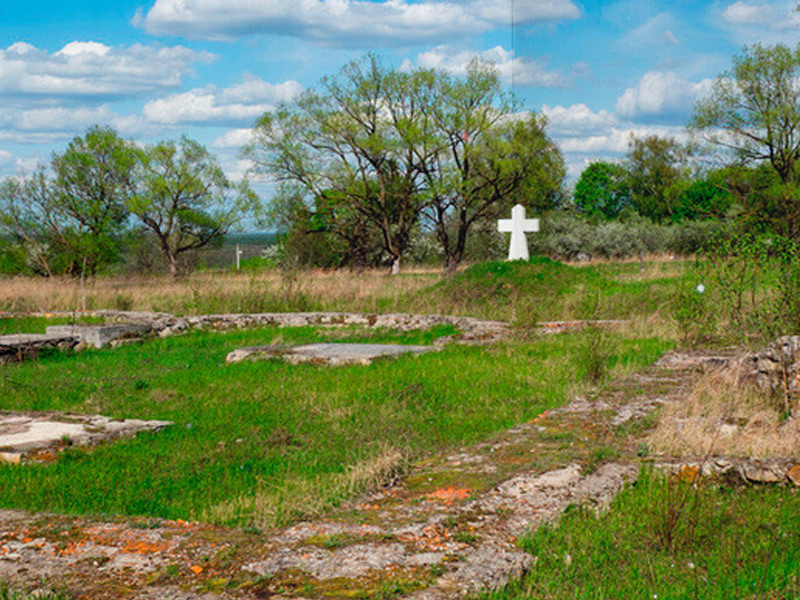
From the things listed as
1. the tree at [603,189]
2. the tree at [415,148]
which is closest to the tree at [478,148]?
the tree at [415,148]

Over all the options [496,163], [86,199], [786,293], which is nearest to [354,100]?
[496,163]

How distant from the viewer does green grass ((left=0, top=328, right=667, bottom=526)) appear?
5.52 metres

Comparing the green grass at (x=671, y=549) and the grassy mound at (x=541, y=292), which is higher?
the grassy mound at (x=541, y=292)

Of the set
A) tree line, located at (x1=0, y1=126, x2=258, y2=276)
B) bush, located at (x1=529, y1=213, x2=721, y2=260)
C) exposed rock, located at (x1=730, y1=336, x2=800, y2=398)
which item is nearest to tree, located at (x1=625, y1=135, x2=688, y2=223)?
bush, located at (x1=529, y1=213, x2=721, y2=260)

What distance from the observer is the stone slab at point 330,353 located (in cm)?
1135

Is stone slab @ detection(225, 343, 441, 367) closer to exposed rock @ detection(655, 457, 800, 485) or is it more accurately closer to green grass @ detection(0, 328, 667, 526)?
green grass @ detection(0, 328, 667, 526)

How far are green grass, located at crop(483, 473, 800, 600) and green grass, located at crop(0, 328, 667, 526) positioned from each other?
1507 mm

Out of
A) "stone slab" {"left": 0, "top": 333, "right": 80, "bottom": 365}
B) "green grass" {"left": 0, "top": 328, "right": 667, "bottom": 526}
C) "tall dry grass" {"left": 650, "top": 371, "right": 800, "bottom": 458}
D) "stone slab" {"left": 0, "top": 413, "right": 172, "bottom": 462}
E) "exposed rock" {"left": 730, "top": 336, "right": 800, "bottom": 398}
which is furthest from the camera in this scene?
"stone slab" {"left": 0, "top": 333, "right": 80, "bottom": 365}

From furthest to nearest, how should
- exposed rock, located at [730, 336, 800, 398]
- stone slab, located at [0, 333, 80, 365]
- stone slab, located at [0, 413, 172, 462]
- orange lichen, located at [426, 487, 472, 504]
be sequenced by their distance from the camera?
stone slab, located at [0, 333, 80, 365] → exposed rock, located at [730, 336, 800, 398] → stone slab, located at [0, 413, 172, 462] → orange lichen, located at [426, 487, 472, 504]

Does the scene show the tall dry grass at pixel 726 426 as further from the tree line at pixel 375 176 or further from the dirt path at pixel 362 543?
the tree line at pixel 375 176

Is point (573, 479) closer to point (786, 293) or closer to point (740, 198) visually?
point (786, 293)

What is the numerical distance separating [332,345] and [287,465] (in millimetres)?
6222

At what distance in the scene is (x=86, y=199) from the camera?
3728 cm

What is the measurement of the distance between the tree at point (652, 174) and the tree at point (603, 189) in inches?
30.1
